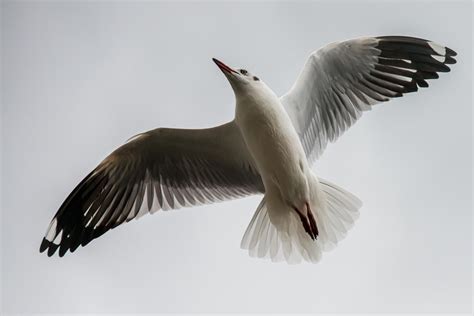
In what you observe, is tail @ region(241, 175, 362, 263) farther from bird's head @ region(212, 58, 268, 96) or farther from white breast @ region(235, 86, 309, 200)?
bird's head @ region(212, 58, 268, 96)

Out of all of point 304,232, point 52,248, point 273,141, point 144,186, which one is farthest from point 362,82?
point 52,248

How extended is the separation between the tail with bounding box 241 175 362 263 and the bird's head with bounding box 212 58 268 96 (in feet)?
A: 2.34

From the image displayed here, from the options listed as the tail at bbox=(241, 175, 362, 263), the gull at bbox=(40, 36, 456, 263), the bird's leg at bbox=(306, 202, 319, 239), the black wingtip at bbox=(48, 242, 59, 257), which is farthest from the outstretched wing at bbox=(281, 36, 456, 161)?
the black wingtip at bbox=(48, 242, 59, 257)

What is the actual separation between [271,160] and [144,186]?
3.72 ft

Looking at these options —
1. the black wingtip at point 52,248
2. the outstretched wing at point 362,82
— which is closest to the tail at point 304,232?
the outstretched wing at point 362,82

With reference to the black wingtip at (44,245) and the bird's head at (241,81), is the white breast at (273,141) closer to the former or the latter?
the bird's head at (241,81)

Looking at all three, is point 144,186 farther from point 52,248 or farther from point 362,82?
point 362,82

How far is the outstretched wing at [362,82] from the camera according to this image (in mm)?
5246

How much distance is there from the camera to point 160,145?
17.5 ft

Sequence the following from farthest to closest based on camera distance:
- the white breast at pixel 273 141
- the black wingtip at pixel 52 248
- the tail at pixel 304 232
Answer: the black wingtip at pixel 52 248 → the tail at pixel 304 232 → the white breast at pixel 273 141

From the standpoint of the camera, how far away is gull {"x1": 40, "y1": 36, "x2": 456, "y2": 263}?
4.84 meters

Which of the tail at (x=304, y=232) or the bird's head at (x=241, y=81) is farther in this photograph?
the tail at (x=304, y=232)

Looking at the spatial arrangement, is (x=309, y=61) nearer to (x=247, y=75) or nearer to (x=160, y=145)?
(x=247, y=75)

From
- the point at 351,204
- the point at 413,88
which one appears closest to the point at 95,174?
the point at 351,204
